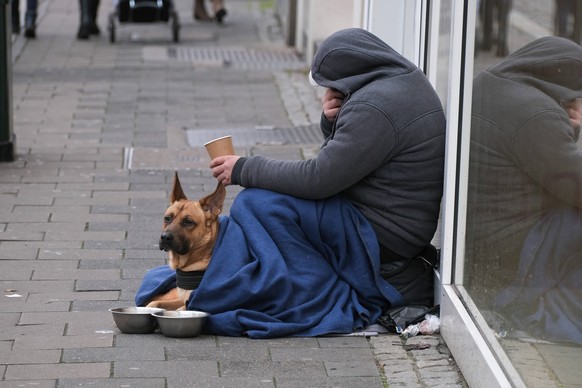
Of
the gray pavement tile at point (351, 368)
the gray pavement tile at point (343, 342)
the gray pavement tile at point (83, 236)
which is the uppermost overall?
the gray pavement tile at point (351, 368)

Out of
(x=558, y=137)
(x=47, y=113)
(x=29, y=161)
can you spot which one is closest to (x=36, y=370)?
(x=558, y=137)

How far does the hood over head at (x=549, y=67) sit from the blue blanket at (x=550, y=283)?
0.37m

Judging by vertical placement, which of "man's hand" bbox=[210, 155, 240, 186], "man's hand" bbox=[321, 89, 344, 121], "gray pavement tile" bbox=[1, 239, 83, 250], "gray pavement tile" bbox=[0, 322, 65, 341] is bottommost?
"gray pavement tile" bbox=[1, 239, 83, 250]

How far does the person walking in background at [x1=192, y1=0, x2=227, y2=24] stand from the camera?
49.7 ft

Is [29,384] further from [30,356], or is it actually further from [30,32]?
[30,32]

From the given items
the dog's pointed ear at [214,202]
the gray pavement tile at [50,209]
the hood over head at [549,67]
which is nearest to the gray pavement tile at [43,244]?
the gray pavement tile at [50,209]

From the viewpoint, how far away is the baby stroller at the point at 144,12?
12984 millimetres

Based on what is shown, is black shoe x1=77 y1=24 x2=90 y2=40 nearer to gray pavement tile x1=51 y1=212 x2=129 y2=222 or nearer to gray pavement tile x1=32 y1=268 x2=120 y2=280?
gray pavement tile x1=51 y1=212 x2=129 y2=222

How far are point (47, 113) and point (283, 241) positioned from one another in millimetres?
5317

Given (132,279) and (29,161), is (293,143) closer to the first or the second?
(29,161)

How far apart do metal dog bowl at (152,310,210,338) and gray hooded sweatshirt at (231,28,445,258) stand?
60cm

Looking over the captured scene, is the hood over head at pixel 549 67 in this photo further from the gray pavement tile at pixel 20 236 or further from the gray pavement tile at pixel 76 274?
the gray pavement tile at pixel 20 236

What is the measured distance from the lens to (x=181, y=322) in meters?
4.52

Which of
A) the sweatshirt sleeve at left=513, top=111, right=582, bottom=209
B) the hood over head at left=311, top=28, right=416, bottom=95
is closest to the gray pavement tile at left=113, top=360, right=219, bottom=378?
the hood over head at left=311, top=28, right=416, bottom=95
